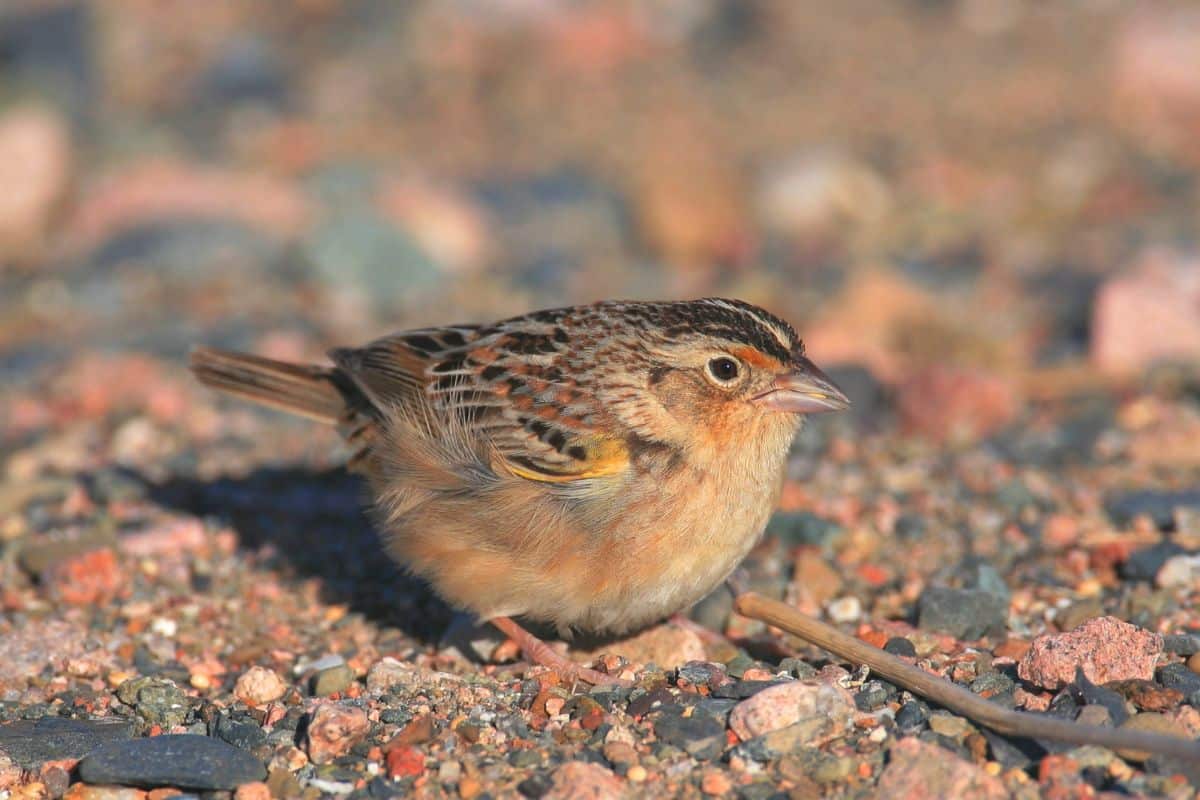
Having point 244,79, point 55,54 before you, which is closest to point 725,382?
point 244,79

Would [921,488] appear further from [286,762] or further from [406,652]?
[286,762]

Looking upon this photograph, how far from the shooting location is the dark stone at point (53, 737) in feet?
15.8

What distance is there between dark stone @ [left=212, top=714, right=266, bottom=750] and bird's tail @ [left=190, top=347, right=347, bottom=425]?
5.41ft

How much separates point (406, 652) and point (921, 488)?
2.75 metres

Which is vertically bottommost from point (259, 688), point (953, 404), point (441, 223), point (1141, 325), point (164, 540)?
point (259, 688)

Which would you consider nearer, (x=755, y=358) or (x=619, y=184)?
(x=755, y=358)

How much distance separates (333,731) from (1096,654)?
8.20 ft

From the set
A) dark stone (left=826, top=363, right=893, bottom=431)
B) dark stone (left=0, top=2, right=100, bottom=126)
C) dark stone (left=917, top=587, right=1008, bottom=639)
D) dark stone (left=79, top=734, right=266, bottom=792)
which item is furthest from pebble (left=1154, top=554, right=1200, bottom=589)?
dark stone (left=0, top=2, right=100, bottom=126)

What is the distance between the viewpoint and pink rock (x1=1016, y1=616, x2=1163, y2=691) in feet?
15.5

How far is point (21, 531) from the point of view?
6816 millimetres

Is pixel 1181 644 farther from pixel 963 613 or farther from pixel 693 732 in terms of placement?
pixel 693 732

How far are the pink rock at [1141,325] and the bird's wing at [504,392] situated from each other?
13.7ft

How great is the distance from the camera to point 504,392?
5656mm

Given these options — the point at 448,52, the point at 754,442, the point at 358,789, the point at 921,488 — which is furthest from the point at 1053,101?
the point at 358,789
